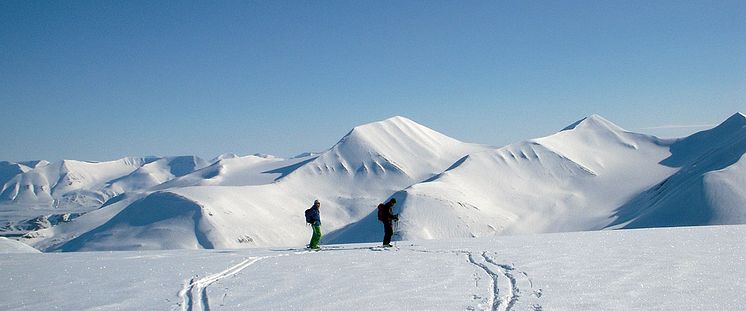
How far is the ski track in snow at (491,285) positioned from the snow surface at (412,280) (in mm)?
26

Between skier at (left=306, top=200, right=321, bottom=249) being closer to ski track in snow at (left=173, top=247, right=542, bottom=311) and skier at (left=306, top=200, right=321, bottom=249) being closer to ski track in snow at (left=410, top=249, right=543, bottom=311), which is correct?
ski track in snow at (left=173, top=247, right=542, bottom=311)

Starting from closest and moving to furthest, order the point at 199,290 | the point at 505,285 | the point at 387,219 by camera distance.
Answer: the point at 505,285 → the point at 199,290 → the point at 387,219

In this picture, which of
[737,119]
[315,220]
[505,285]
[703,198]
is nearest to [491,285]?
[505,285]

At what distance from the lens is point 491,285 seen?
11.1 m

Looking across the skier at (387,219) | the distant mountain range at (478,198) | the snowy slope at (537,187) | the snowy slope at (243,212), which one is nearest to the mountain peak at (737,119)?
the distant mountain range at (478,198)

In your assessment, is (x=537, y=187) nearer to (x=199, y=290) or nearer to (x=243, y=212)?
(x=243, y=212)

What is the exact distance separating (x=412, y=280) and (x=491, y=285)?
1809mm

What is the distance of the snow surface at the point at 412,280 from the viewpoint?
9773 mm

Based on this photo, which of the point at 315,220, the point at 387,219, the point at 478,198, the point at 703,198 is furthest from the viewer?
the point at 478,198

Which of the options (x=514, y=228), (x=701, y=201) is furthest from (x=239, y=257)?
(x=514, y=228)

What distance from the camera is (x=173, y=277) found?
1346 cm

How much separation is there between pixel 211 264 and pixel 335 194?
162m

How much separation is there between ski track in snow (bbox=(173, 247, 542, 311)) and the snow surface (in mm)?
26

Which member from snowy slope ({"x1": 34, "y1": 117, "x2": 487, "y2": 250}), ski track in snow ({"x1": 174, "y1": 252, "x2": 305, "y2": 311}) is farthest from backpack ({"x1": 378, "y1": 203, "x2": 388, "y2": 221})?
snowy slope ({"x1": 34, "y1": 117, "x2": 487, "y2": 250})
